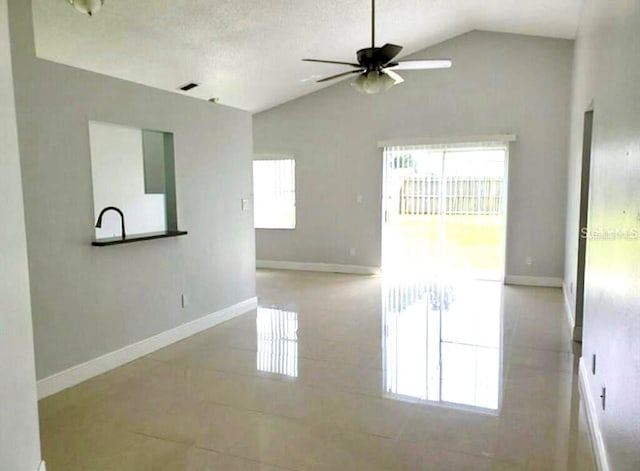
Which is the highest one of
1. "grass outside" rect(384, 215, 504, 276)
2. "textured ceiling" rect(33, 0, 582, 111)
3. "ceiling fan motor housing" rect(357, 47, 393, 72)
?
"textured ceiling" rect(33, 0, 582, 111)

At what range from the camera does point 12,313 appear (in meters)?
1.80

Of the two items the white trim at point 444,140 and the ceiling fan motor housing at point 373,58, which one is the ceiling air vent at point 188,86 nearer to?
the white trim at point 444,140

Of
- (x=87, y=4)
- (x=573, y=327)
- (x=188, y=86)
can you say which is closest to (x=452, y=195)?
(x=573, y=327)

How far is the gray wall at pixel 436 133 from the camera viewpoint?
21.1 feet

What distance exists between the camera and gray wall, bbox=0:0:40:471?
1.71 meters

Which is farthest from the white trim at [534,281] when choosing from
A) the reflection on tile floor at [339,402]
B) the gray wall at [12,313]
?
the gray wall at [12,313]

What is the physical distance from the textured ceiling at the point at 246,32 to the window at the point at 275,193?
152 cm

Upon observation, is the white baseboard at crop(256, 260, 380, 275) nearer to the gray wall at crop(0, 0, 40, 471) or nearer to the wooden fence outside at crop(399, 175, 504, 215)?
the wooden fence outside at crop(399, 175, 504, 215)

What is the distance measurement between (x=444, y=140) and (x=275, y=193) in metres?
3.02

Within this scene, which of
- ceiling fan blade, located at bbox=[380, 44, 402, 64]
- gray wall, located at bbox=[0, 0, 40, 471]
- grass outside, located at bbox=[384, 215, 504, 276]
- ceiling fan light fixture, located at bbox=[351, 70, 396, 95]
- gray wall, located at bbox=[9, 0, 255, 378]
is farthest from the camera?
grass outside, located at bbox=[384, 215, 504, 276]

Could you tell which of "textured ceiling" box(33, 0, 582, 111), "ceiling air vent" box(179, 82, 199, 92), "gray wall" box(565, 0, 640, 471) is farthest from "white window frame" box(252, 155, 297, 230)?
"gray wall" box(565, 0, 640, 471)

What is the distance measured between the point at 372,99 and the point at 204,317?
444cm

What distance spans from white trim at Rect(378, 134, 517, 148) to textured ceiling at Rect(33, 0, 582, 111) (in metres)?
1.30

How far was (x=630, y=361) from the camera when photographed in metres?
1.80
